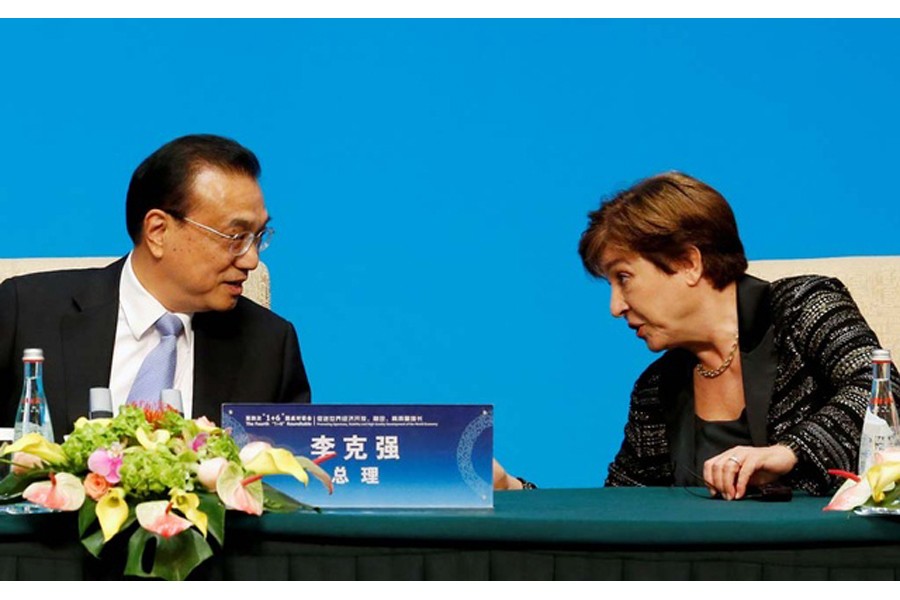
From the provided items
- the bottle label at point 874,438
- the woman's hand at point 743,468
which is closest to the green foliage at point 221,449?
the woman's hand at point 743,468

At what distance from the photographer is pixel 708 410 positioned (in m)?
2.35

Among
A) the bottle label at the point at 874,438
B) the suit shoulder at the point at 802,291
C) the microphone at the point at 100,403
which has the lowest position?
the bottle label at the point at 874,438

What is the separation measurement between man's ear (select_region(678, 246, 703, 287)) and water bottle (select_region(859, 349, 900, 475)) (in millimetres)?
523

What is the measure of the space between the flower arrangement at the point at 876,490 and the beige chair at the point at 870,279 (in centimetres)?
103

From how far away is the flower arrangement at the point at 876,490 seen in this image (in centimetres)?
157

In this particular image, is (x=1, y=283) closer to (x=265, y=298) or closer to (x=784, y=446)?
(x=265, y=298)

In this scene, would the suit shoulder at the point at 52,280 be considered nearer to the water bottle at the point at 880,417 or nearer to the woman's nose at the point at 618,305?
the woman's nose at the point at 618,305

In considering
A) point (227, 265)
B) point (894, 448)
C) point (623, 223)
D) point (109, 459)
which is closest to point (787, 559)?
point (894, 448)

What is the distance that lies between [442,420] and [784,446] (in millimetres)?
563

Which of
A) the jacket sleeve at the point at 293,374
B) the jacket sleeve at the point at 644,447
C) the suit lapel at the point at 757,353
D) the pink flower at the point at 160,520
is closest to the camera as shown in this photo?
the pink flower at the point at 160,520

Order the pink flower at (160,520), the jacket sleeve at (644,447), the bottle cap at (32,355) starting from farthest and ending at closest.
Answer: the jacket sleeve at (644,447) < the bottle cap at (32,355) < the pink flower at (160,520)

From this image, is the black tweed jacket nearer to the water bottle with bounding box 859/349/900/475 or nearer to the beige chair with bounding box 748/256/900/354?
the water bottle with bounding box 859/349/900/475

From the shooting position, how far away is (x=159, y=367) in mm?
2342

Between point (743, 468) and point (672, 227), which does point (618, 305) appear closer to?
point (672, 227)
